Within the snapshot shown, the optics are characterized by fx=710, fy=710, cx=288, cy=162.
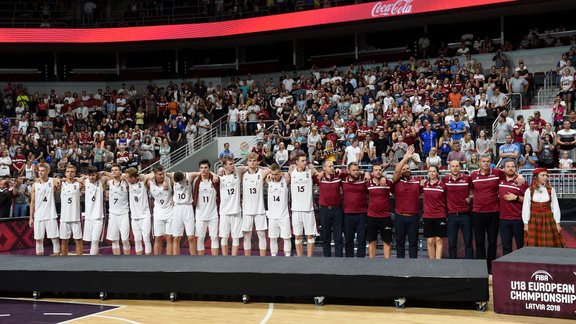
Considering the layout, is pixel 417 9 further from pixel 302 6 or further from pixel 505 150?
pixel 505 150

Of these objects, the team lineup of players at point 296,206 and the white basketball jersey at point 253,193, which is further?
the white basketball jersey at point 253,193

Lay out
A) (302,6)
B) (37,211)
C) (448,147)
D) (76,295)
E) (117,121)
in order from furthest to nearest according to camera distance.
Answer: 1. (302,6)
2. (117,121)
3. (448,147)
4. (37,211)
5. (76,295)

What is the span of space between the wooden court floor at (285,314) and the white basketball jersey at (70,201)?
15.7 ft

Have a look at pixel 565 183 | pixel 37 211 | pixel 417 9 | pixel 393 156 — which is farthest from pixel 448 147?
pixel 37 211

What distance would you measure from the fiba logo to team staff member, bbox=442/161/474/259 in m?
3.32

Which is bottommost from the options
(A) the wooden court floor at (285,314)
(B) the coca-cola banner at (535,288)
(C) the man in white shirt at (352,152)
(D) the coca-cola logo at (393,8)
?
(A) the wooden court floor at (285,314)

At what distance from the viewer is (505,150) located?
1767cm

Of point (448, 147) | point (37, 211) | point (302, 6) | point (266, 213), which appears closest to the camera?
point (266, 213)

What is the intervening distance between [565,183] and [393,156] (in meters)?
4.77

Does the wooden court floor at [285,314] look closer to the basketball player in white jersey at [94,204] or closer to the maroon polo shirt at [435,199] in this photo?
the maroon polo shirt at [435,199]

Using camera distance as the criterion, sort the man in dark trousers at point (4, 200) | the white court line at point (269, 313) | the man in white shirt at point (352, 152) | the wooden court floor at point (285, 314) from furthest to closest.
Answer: the man in dark trousers at point (4, 200)
the man in white shirt at point (352, 152)
the white court line at point (269, 313)
the wooden court floor at point (285, 314)

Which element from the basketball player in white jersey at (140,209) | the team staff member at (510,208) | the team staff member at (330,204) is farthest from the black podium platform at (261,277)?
the basketball player in white jersey at (140,209)

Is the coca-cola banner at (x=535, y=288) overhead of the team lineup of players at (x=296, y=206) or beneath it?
beneath

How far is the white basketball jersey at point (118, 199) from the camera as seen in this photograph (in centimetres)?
1480
